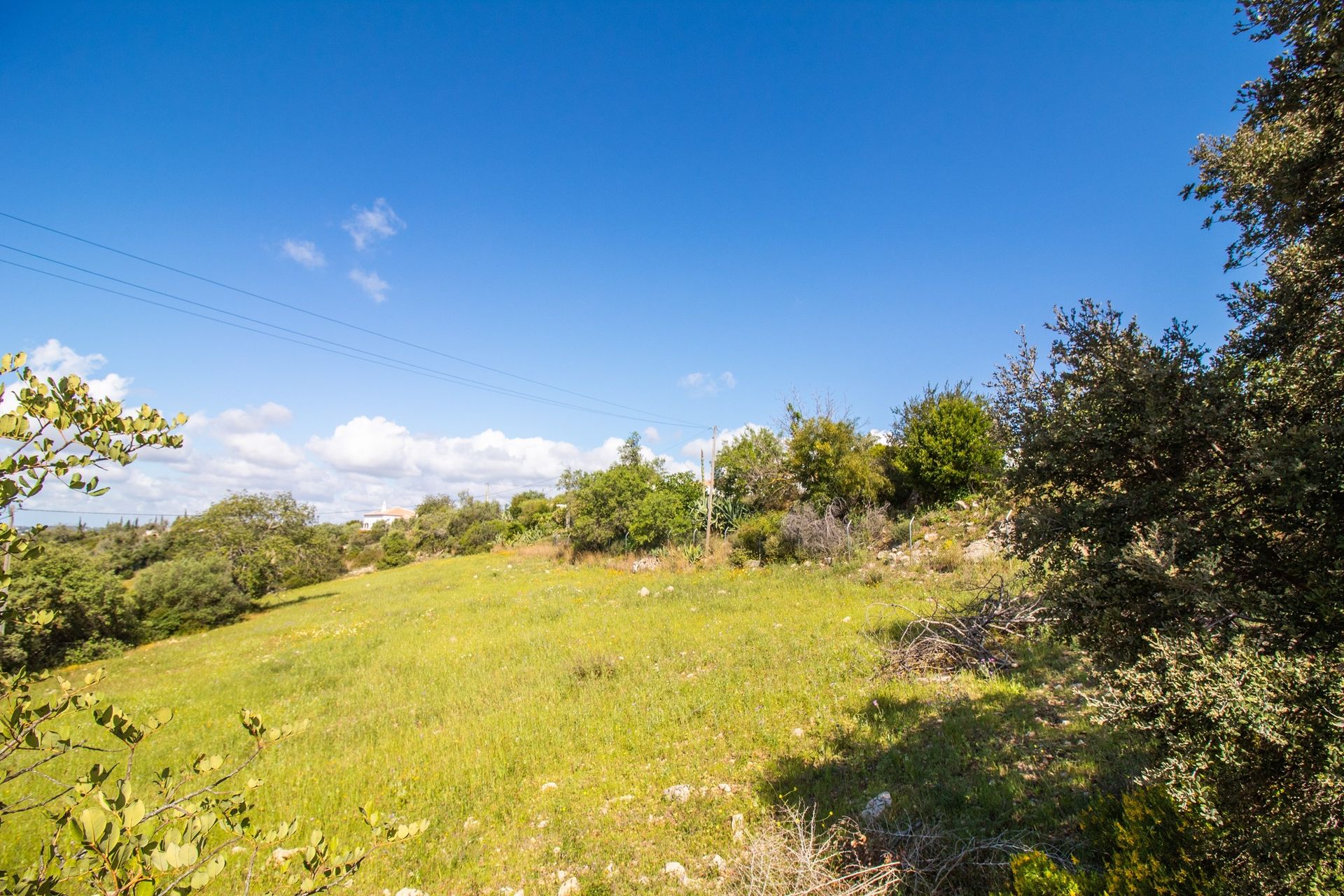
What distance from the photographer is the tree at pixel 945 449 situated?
62.7ft

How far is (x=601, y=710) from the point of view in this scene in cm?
779

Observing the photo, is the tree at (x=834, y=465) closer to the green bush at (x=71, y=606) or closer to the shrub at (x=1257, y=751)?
the shrub at (x=1257, y=751)

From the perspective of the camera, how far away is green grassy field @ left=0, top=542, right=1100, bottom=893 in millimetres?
4812

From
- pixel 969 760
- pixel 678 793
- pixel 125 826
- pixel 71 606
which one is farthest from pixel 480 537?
pixel 125 826

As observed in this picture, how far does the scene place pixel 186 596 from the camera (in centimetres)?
2245

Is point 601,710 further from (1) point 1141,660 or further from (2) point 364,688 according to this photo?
(1) point 1141,660

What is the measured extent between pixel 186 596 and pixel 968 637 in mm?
28878

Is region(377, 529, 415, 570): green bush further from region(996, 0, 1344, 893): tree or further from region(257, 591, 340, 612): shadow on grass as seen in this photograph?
region(996, 0, 1344, 893): tree

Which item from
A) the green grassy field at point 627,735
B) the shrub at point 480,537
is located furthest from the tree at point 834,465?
the shrub at point 480,537

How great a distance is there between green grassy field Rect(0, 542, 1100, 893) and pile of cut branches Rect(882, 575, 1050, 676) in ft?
1.41

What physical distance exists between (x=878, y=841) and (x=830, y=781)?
3.60 feet

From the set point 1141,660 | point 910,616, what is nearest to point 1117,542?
point 1141,660

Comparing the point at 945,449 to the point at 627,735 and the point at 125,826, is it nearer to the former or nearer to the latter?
the point at 627,735

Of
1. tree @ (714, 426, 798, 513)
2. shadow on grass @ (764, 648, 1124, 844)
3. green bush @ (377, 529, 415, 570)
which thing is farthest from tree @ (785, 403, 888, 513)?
green bush @ (377, 529, 415, 570)
